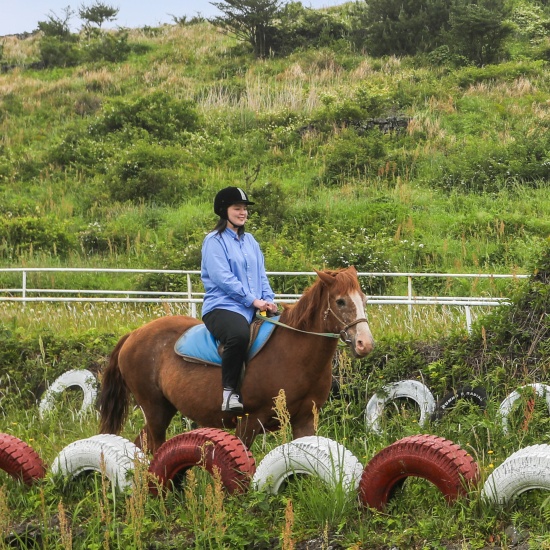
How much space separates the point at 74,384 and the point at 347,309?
6.20 meters

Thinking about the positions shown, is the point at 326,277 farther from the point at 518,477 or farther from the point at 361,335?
the point at 518,477

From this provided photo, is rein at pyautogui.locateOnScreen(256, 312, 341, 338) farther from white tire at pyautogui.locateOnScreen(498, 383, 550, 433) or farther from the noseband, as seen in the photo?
white tire at pyautogui.locateOnScreen(498, 383, 550, 433)

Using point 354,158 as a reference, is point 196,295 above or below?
below

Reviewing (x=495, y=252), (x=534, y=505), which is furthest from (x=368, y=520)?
(x=495, y=252)

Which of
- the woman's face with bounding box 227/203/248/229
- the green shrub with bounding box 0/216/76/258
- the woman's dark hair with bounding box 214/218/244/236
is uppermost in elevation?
the woman's face with bounding box 227/203/248/229

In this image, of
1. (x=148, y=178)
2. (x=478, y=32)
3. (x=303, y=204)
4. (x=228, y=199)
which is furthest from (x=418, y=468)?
(x=478, y=32)

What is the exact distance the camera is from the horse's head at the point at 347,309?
7330 mm

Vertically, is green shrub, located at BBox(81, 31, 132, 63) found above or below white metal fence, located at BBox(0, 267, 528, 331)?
above

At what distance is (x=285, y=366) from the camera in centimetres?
789

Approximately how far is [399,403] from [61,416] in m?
4.28

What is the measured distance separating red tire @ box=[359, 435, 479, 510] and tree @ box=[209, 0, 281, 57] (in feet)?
124

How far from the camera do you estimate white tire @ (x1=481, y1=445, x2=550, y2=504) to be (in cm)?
584

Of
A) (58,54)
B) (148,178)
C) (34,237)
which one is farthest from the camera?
(58,54)

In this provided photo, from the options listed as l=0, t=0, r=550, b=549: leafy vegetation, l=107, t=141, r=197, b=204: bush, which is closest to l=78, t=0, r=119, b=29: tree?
l=0, t=0, r=550, b=549: leafy vegetation
